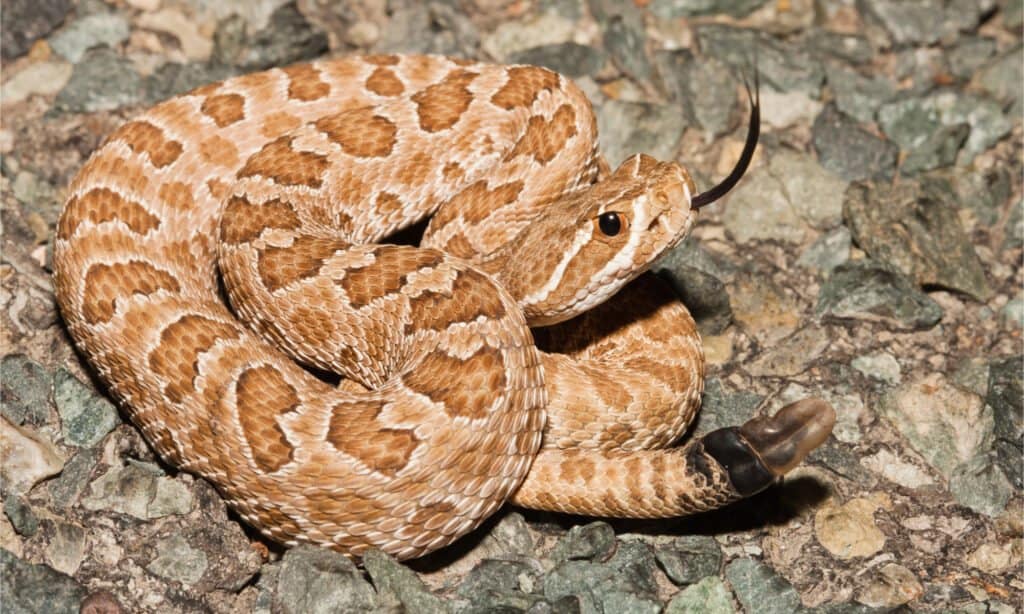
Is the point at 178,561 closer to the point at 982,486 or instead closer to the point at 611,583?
the point at 611,583

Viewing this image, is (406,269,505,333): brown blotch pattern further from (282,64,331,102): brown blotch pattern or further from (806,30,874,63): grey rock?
(806,30,874,63): grey rock

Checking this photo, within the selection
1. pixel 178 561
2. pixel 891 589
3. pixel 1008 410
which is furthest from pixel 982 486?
pixel 178 561

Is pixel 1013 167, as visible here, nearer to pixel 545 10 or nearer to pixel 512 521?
pixel 545 10

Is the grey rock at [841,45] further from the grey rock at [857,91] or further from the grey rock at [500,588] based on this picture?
the grey rock at [500,588]

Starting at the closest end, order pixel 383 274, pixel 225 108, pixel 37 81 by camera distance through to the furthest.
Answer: pixel 383 274, pixel 225 108, pixel 37 81

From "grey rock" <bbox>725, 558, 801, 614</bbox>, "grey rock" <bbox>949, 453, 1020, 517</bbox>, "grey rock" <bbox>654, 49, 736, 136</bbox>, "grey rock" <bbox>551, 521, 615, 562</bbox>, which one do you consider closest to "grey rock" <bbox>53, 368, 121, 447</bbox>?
"grey rock" <bbox>551, 521, 615, 562</bbox>

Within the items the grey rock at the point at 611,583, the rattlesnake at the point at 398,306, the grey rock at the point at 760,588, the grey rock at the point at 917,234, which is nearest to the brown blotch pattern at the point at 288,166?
the rattlesnake at the point at 398,306
